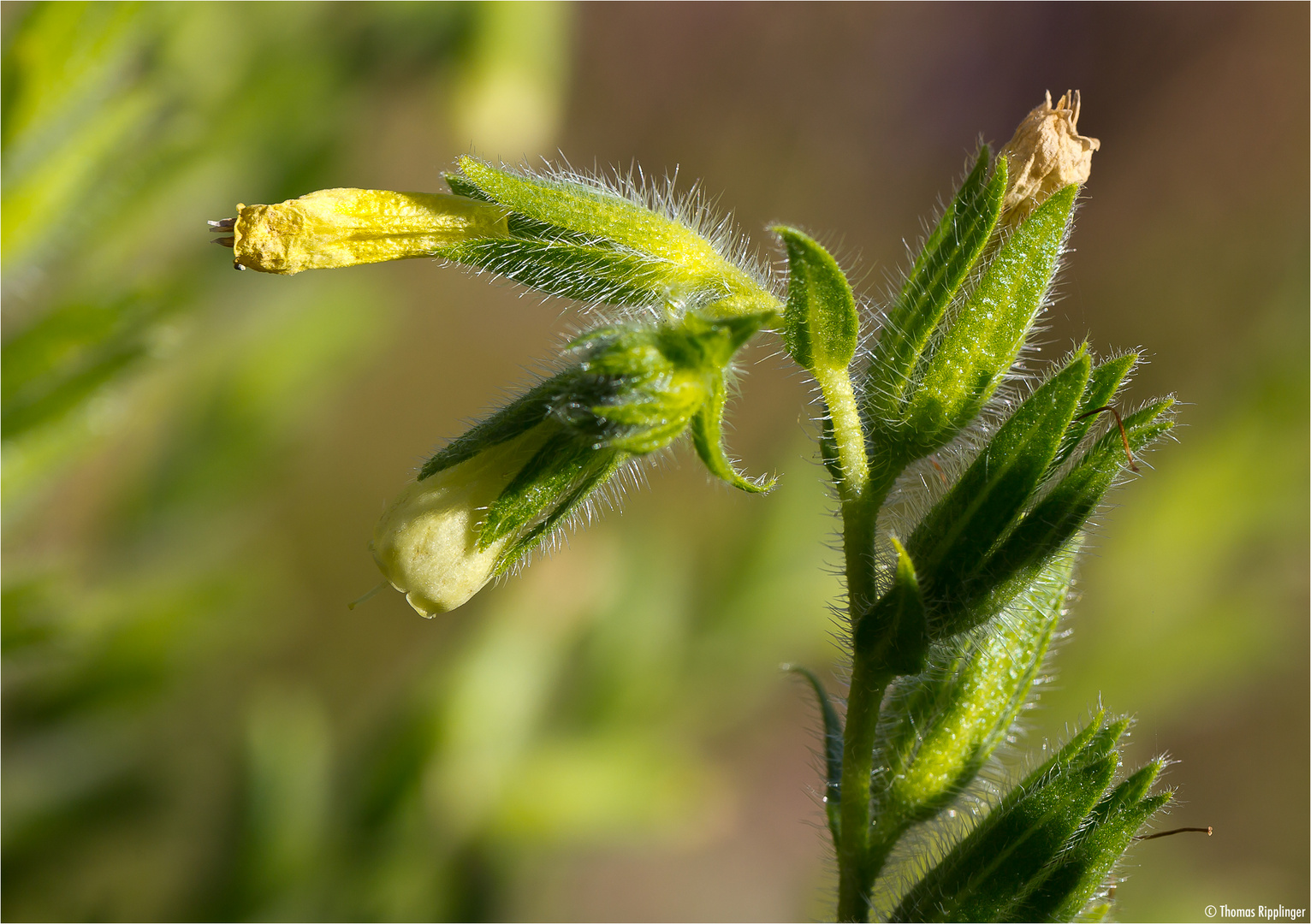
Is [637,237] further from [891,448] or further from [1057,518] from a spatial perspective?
[1057,518]

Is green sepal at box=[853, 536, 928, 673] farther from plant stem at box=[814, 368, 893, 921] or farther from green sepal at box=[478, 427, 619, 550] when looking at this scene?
green sepal at box=[478, 427, 619, 550]

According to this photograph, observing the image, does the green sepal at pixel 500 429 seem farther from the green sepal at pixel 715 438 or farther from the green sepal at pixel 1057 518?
the green sepal at pixel 1057 518

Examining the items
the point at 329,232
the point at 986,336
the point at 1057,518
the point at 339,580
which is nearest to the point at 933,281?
the point at 986,336

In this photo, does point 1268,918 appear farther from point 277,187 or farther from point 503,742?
point 277,187

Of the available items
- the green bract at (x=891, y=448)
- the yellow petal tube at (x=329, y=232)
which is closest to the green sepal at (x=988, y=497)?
the green bract at (x=891, y=448)

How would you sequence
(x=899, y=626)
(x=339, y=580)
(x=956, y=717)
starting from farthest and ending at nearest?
(x=339, y=580) < (x=956, y=717) < (x=899, y=626)

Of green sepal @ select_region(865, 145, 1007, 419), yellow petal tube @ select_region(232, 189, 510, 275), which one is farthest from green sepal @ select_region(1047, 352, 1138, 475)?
yellow petal tube @ select_region(232, 189, 510, 275)

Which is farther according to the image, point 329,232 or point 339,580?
point 339,580

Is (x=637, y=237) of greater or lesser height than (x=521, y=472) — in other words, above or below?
above
